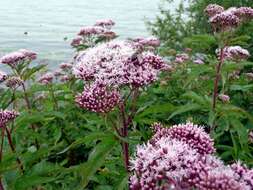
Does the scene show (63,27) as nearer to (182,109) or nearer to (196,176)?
(182,109)

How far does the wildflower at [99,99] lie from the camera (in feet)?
12.5

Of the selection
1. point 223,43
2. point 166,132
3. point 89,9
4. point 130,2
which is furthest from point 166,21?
point 130,2

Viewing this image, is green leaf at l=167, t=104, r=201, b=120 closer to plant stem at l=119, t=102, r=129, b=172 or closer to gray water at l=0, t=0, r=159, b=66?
plant stem at l=119, t=102, r=129, b=172

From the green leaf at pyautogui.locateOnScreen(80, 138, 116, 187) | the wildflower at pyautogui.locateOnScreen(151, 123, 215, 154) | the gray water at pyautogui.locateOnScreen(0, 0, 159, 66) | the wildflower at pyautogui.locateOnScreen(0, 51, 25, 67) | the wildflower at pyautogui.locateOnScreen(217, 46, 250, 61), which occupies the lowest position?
the gray water at pyautogui.locateOnScreen(0, 0, 159, 66)

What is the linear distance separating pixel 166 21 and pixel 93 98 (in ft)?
46.1

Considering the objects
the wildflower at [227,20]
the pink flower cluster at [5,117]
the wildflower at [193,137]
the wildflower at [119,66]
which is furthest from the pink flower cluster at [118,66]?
the wildflower at [227,20]

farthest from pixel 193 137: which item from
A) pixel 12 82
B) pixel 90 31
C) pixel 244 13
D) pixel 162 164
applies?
pixel 90 31

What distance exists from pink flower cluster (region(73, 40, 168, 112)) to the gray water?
49.1 feet

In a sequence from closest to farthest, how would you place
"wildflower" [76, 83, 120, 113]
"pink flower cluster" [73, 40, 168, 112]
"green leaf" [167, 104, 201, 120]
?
"wildflower" [76, 83, 120, 113] < "pink flower cluster" [73, 40, 168, 112] < "green leaf" [167, 104, 201, 120]

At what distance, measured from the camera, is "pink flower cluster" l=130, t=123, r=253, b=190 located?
2.27 m

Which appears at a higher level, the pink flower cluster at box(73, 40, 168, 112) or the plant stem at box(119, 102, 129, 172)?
the pink flower cluster at box(73, 40, 168, 112)

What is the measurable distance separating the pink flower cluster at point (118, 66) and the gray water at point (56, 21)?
15.0 m

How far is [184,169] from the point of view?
2.45m

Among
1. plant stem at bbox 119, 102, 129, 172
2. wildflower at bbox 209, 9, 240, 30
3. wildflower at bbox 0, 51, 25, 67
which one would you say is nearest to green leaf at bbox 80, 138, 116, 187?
plant stem at bbox 119, 102, 129, 172
